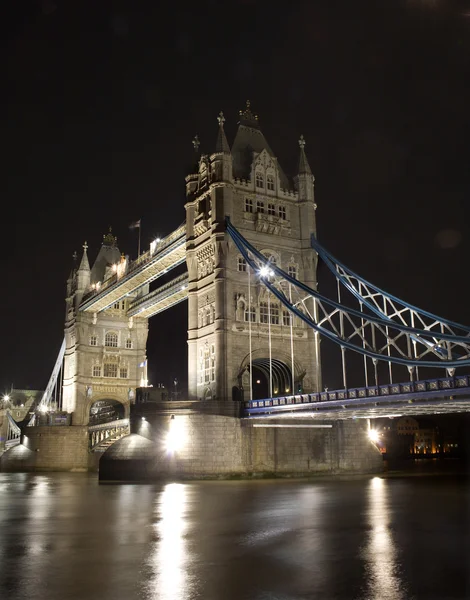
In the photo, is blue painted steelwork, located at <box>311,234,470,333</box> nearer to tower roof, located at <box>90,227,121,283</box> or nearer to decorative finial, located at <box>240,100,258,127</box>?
decorative finial, located at <box>240,100,258,127</box>

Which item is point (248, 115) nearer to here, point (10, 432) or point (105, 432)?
point (105, 432)

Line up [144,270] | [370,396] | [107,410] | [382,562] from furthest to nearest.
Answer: [107,410]
[144,270]
[370,396]
[382,562]

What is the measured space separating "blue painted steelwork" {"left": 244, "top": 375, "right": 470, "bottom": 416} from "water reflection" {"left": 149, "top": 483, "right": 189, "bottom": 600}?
42.0 feet

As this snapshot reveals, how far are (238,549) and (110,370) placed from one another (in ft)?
215

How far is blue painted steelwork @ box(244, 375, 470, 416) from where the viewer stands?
28.7 metres

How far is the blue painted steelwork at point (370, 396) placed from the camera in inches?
1131

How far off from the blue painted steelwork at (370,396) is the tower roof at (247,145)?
19101 millimetres

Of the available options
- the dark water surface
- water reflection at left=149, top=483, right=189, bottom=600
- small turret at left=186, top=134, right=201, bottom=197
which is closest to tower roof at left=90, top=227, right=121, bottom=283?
small turret at left=186, top=134, right=201, bottom=197

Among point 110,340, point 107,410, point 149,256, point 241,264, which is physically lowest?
point 107,410

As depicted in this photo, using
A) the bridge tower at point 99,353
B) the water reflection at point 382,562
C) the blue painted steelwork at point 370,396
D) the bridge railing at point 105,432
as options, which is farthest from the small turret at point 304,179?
the water reflection at point 382,562

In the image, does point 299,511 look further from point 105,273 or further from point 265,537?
point 105,273

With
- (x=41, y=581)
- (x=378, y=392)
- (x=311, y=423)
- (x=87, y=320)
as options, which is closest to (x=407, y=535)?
(x=41, y=581)

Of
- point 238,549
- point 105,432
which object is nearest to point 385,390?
point 238,549

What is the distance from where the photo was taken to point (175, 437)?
41594 mm
